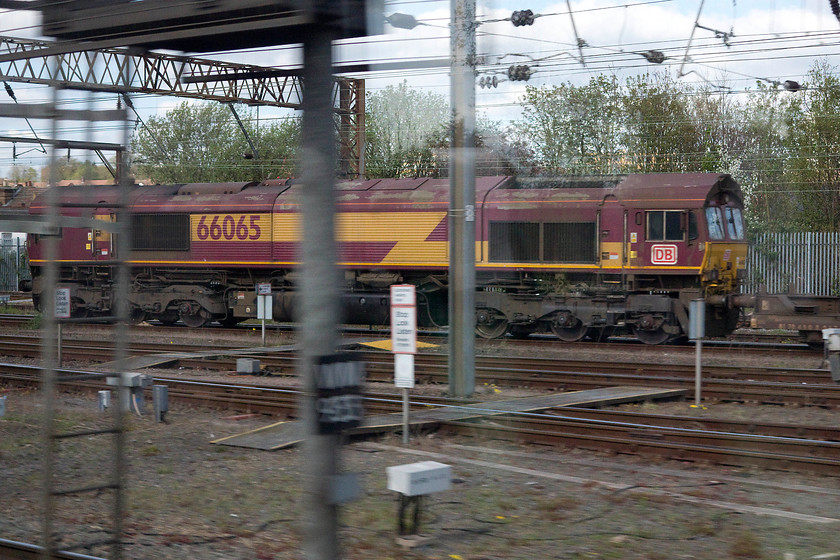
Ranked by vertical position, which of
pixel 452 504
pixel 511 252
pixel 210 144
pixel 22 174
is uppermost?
pixel 210 144

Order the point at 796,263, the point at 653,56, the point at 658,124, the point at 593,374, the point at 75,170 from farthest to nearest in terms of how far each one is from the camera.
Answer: the point at 796,263, the point at 658,124, the point at 653,56, the point at 593,374, the point at 75,170

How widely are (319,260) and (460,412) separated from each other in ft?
24.9

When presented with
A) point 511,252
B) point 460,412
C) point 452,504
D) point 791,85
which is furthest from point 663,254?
point 452,504

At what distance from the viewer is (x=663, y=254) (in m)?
18.2

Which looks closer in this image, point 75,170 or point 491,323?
point 75,170

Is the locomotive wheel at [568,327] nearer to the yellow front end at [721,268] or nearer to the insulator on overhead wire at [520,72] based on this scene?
the yellow front end at [721,268]

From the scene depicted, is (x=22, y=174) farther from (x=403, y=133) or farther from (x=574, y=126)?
(x=403, y=133)

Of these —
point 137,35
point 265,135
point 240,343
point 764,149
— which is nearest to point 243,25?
point 137,35

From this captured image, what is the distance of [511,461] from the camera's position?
8.40 meters

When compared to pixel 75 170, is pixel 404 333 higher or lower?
lower

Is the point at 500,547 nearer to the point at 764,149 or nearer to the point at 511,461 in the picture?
the point at 511,461

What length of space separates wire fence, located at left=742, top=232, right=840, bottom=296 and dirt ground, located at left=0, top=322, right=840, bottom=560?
18054 millimetres

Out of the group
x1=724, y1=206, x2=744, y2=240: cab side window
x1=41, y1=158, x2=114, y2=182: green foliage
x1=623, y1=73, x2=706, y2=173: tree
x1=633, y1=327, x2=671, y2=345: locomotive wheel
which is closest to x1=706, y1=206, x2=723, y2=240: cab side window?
x1=724, y1=206, x2=744, y2=240: cab side window

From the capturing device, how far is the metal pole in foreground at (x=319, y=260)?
3.10 m
